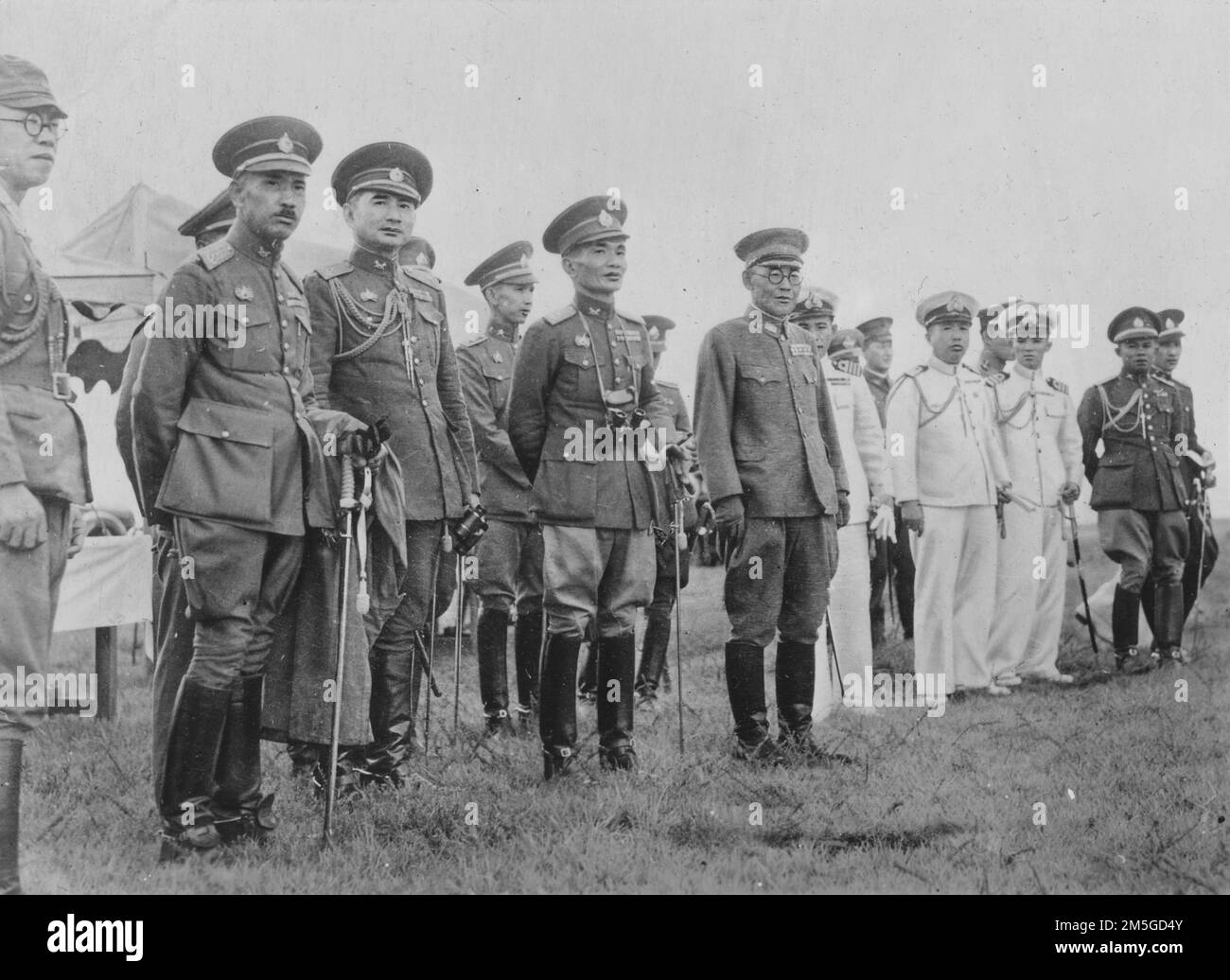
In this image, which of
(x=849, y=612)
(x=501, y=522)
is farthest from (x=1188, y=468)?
(x=501, y=522)

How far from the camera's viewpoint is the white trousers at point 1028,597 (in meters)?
7.50

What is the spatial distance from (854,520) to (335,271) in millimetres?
3353

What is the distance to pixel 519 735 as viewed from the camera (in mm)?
5930

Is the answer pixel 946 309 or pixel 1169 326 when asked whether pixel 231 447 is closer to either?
pixel 946 309

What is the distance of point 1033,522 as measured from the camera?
7660 mm

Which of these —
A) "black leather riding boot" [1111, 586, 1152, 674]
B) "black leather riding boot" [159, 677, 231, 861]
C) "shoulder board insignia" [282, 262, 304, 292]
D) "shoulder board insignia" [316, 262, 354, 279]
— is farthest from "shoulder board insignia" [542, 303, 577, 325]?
"black leather riding boot" [1111, 586, 1152, 674]

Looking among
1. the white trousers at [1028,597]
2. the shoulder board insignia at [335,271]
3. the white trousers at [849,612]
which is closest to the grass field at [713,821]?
the white trousers at [849,612]

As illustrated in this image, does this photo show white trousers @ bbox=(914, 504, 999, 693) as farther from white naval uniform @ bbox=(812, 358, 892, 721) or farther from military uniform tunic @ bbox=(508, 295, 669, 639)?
military uniform tunic @ bbox=(508, 295, 669, 639)

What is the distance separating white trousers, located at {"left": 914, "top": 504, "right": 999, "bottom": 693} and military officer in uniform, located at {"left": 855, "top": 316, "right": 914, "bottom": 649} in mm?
607

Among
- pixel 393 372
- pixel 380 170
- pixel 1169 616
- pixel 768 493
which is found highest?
pixel 380 170

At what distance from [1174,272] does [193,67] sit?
4438 mm

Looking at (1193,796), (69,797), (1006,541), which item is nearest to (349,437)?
(69,797)
